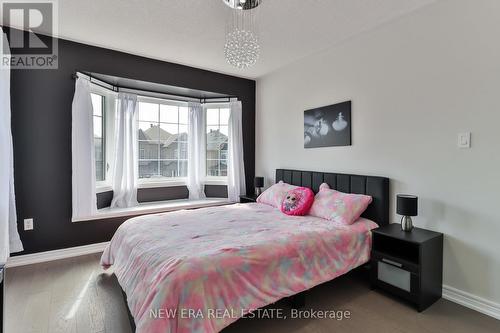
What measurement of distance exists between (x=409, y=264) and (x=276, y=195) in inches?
63.3

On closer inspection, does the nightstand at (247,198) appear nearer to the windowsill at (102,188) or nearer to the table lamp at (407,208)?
the windowsill at (102,188)

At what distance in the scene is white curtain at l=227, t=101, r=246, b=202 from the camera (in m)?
4.27

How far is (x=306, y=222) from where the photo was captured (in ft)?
8.23

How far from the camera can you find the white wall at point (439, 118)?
2008 millimetres

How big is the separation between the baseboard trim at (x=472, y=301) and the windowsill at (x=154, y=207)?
297cm

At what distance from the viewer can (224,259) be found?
164 centimetres

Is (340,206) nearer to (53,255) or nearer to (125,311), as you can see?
(125,311)

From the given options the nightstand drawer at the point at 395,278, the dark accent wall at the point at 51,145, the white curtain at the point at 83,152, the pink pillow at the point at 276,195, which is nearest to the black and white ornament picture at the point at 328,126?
the pink pillow at the point at 276,195

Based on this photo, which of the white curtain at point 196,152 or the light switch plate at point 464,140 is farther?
the white curtain at point 196,152

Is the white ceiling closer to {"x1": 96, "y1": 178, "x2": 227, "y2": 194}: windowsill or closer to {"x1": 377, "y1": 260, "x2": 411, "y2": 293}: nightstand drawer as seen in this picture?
{"x1": 96, "y1": 178, "x2": 227, "y2": 194}: windowsill

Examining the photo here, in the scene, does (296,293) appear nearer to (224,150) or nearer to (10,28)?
(224,150)

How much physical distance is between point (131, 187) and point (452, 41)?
4001 millimetres

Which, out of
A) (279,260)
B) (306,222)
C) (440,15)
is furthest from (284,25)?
(279,260)

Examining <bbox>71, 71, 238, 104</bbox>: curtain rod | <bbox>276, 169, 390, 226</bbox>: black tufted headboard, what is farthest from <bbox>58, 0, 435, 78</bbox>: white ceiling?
<bbox>276, 169, 390, 226</bbox>: black tufted headboard
